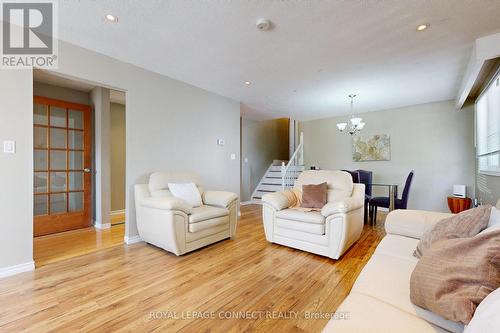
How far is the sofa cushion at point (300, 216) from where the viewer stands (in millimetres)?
2502

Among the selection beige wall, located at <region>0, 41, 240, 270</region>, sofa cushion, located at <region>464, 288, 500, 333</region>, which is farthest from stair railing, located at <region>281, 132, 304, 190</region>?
sofa cushion, located at <region>464, 288, 500, 333</region>

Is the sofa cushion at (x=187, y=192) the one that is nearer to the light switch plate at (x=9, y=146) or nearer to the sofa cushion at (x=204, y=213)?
the sofa cushion at (x=204, y=213)

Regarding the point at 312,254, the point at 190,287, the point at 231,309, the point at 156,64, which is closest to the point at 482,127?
the point at 312,254

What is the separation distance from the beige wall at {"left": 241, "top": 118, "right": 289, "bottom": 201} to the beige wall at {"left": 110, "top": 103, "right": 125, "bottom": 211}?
2.90 metres

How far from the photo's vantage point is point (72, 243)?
2.88 metres

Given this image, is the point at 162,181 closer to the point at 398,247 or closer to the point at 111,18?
the point at 111,18

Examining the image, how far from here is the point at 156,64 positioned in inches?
117

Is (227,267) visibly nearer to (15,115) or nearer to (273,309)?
(273,309)

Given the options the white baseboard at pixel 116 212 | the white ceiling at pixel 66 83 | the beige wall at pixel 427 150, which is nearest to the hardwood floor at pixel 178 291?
the white baseboard at pixel 116 212

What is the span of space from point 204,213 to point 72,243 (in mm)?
1858

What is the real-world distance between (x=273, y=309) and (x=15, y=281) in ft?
7.57

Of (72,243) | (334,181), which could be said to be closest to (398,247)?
(334,181)

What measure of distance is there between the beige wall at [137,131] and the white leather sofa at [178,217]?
0.29 m

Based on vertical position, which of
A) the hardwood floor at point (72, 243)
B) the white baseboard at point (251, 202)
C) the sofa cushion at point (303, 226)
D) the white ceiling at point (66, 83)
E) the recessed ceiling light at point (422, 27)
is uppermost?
the recessed ceiling light at point (422, 27)
